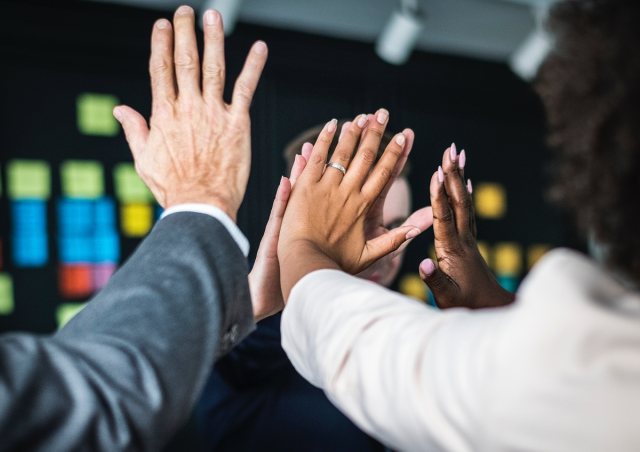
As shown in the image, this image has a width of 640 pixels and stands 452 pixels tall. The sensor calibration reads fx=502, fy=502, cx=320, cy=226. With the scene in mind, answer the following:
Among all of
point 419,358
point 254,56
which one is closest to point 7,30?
point 254,56

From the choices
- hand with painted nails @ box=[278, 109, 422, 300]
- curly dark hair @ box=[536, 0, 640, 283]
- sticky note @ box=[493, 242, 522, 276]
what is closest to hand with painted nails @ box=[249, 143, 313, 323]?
hand with painted nails @ box=[278, 109, 422, 300]

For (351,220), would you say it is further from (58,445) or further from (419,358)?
(58,445)

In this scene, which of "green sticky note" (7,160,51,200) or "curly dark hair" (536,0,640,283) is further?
"green sticky note" (7,160,51,200)

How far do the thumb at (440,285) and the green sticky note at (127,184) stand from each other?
161cm

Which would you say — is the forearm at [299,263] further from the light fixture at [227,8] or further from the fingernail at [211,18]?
the light fixture at [227,8]

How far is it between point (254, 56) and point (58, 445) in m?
0.46

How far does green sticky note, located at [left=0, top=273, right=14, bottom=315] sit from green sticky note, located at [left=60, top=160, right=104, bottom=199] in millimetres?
367

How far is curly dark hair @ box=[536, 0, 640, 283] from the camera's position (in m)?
0.37

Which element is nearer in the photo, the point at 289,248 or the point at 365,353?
the point at 365,353

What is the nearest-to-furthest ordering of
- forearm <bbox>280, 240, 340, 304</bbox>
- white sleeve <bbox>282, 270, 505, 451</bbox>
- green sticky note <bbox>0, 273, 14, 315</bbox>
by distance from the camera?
1. white sleeve <bbox>282, 270, 505, 451</bbox>
2. forearm <bbox>280, 240, 340, 304</bbox>
3. green sticky note <bbox>0, 273, 14, 315</bbox>

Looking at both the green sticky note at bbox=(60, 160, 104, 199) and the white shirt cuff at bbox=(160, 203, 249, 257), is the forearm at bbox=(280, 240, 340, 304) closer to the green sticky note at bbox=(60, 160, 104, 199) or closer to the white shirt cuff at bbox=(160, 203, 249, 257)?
the white shirt cuff at bbox=(160, 203, 249, 257)

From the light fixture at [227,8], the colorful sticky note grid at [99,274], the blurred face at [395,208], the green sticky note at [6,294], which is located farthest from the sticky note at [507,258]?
the green sticky note at [6,294]

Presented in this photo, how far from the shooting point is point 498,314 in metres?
0.35

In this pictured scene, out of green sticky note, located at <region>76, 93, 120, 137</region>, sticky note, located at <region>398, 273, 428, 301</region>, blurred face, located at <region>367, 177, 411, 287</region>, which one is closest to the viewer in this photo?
blurred face, located at <region>367, 177, 411, 287</region>
